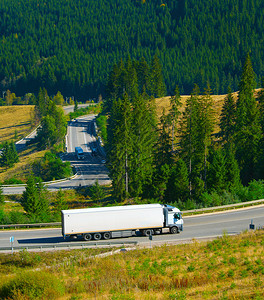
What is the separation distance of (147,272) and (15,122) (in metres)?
134

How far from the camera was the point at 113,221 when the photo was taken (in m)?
31.4

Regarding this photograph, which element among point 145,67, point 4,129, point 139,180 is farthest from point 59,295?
point 4,129

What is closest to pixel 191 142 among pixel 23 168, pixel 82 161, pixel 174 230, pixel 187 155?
pixel 187 155

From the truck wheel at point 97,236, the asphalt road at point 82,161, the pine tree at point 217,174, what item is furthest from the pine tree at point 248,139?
the truck wheel at point 97,236

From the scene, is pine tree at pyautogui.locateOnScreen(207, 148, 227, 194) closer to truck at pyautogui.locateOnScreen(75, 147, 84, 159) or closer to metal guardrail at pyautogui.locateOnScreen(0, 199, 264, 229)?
metal guardrail at pyautogui.locateOnScreen(0, 199, 264, 229)

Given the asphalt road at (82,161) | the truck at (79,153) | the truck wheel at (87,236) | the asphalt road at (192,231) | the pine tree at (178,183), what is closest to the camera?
the truck wheel at (87,236)

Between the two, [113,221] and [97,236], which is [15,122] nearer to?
[97,236]

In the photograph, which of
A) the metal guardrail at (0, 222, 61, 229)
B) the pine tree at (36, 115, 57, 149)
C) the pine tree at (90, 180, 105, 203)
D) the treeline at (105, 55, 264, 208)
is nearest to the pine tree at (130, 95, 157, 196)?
the treeline at (105, 55, 264, 208)

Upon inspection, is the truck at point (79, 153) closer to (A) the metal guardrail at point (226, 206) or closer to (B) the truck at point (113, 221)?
(A) the metal guardrail at point (226, 206)

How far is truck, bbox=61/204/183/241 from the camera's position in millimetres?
31077

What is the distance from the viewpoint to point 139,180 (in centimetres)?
5641

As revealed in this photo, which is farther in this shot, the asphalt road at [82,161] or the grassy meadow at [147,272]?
the asphalt road at [82,161]

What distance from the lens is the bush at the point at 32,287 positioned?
1864 cm

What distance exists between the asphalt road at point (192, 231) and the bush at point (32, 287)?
10352mm
